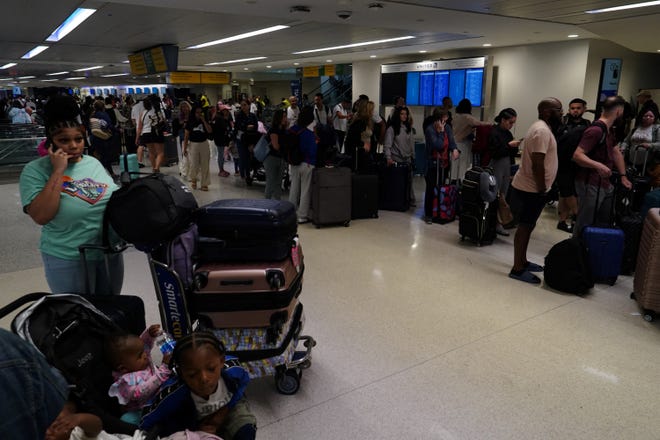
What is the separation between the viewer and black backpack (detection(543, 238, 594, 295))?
3.85m

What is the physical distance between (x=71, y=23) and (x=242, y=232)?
800 centimetres

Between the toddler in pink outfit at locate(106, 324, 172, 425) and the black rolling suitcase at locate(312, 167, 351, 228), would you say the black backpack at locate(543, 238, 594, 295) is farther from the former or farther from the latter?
the toddler in pink outfit at locate(106, 324, 172, 425)

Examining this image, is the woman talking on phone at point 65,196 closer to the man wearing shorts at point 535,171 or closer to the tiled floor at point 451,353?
the tiled floor at point 451,353

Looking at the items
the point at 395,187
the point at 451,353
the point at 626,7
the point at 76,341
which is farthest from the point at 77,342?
the point at 626,7

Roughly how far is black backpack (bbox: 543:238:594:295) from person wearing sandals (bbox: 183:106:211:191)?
234 inches

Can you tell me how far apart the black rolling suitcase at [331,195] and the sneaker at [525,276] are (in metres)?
2.35

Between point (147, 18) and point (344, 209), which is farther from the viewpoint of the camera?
point (147, 18)

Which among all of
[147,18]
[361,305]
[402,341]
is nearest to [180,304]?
[402,341]

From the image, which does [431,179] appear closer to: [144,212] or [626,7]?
[626,7]

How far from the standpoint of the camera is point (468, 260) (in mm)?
4742

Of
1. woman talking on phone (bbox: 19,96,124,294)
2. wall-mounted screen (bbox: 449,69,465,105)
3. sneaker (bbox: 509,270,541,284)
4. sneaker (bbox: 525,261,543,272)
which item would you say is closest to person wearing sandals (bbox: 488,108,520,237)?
sneaker (bbox: 525,261,543,272)

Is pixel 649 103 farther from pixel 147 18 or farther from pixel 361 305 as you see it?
pixel 147 18

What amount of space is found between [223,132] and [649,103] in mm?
7643

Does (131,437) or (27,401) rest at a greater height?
(27,401)
